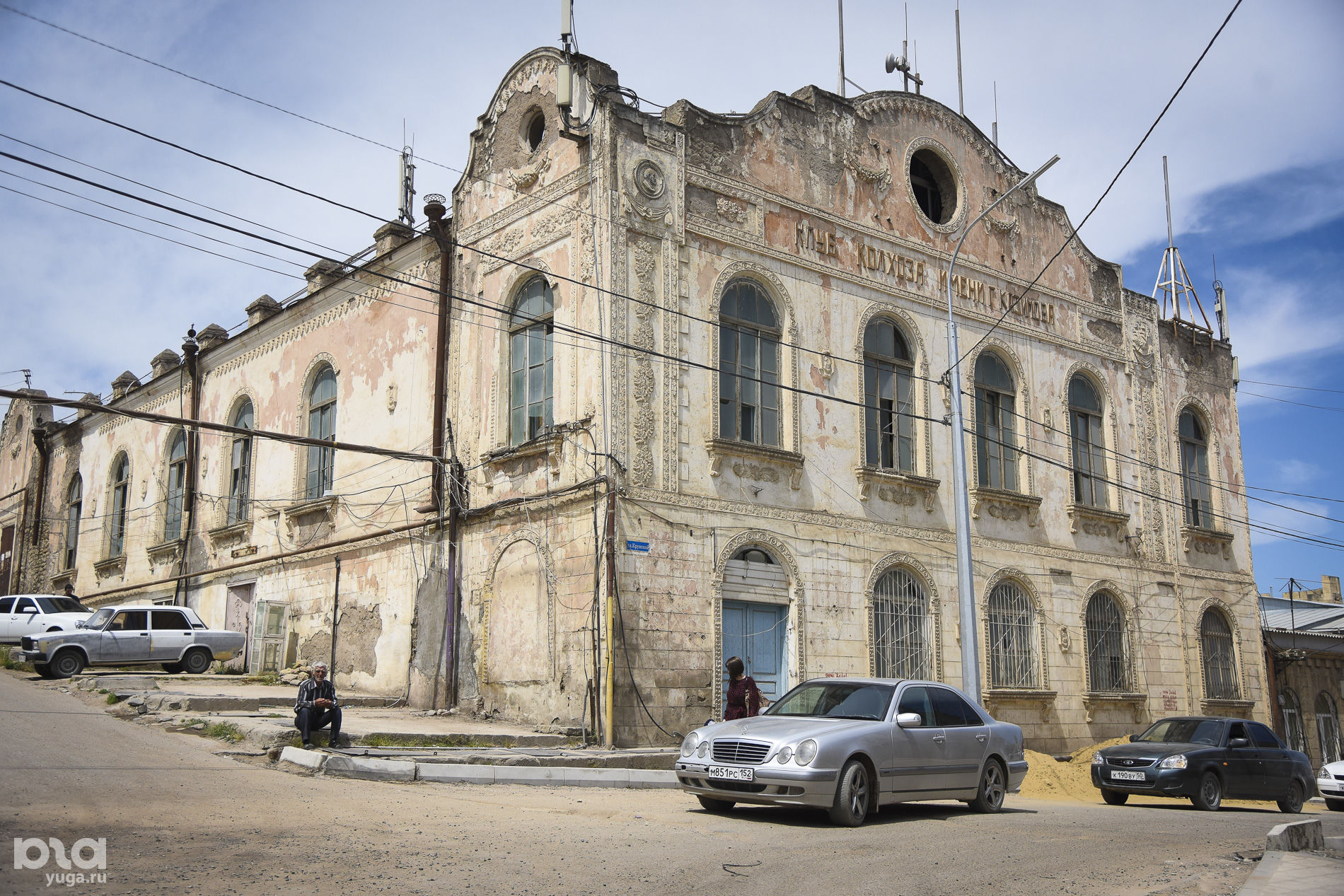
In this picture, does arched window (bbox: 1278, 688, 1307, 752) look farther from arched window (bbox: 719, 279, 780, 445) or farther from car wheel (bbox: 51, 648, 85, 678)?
car wheel (bbox: 51, 648, 85, 678)

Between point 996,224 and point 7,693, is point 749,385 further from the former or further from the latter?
point 7,693

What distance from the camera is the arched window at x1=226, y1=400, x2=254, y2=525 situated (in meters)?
26.8

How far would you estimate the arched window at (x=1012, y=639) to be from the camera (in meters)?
22.3

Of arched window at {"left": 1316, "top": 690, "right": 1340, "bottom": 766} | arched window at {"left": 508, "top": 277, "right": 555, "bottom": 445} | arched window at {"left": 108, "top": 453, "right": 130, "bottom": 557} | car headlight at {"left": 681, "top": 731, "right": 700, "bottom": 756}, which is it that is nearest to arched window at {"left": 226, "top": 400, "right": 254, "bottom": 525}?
arched window at {"left": 108, "top": 453, "right": 130, "bottom": 557}

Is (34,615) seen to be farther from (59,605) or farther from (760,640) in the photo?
(760,640)

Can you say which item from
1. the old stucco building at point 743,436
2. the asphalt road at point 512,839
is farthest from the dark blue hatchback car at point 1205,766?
the old stucco building at point 743,436

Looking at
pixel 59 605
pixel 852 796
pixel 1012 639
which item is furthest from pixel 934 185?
pixel 59 605

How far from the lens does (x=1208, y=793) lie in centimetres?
1553

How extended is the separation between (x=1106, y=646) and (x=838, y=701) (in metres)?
15.4

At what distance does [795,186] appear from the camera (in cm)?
2086

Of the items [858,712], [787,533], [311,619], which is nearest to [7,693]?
[311,619]

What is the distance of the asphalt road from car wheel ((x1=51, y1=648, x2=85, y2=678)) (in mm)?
8856

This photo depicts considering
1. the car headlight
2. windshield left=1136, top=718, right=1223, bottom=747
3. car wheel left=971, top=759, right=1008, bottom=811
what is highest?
the car headlight

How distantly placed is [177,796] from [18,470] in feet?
112
